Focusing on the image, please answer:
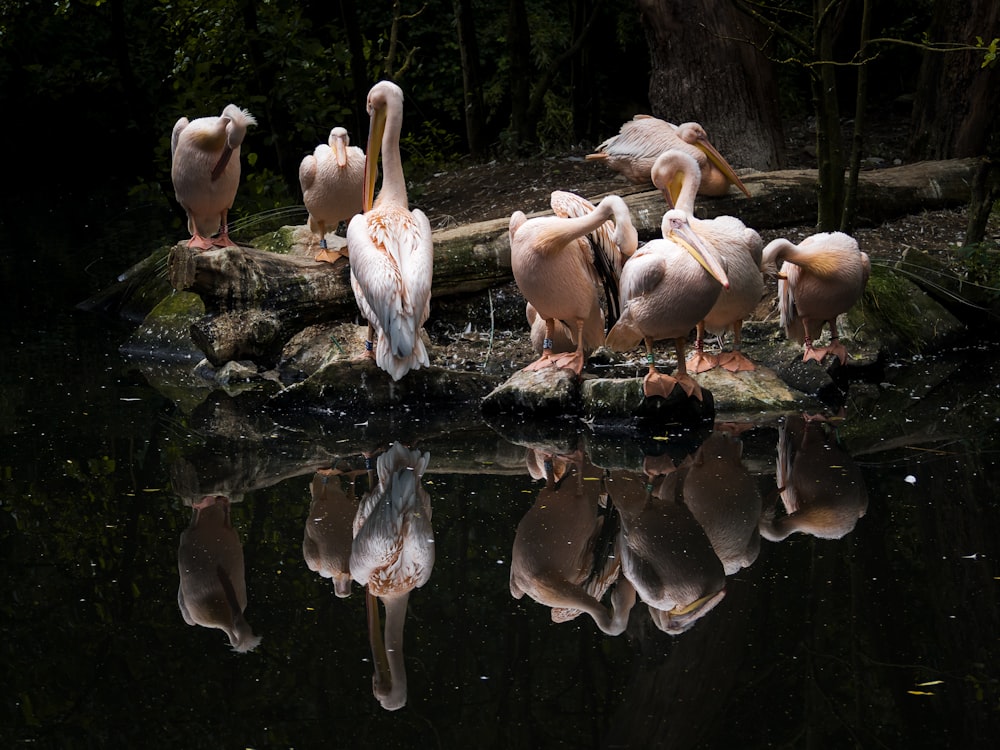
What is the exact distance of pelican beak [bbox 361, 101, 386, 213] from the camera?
21.4ft

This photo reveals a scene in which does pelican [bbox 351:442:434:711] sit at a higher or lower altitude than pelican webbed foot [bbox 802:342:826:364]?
higher

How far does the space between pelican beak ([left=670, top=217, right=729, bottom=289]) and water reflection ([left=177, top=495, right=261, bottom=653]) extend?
2217mm

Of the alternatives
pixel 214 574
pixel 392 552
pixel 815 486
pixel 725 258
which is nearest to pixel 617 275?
pixel 725 258

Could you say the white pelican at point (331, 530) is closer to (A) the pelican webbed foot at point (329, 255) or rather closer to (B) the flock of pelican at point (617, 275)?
(B) the flock of pelican at point (617, 275)

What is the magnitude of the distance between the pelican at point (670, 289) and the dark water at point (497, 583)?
1.12 feet

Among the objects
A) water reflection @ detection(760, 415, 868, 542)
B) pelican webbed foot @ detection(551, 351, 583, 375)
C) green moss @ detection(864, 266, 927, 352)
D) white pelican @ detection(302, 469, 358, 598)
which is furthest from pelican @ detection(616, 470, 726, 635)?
green moss @ detection(864, 266, 927, 352)

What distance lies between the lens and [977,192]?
706cm

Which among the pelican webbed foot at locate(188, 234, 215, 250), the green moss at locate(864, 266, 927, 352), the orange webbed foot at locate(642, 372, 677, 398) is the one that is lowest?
the green moss at locate(864, 266, 927, 352)

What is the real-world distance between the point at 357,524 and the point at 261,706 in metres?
1.33

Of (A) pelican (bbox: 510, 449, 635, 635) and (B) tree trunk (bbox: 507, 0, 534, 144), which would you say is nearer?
(A) pelican (bbox: 510, 449, 635, 635)

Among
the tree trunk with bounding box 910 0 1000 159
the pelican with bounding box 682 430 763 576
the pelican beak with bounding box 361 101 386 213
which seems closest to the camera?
the pelican with bounding box 682 430 763 576

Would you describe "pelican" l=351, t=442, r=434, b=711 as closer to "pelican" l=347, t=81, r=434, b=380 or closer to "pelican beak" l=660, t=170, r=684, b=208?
"pelican" l=347, t=81, r=434, b=380

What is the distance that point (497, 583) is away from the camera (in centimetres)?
362

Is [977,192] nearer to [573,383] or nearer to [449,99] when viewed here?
[573,383]
